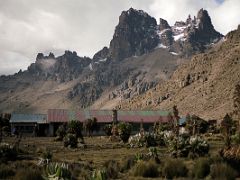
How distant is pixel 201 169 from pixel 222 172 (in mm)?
1622

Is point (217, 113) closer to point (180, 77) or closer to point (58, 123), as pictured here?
point (58, 123)

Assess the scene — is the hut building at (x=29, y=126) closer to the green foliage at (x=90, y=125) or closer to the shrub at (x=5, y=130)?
the shrub at (x=5, y=130)

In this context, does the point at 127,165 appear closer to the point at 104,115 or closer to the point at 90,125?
the point at 90,125

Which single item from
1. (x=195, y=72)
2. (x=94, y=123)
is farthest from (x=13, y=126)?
(x=195, y=72)

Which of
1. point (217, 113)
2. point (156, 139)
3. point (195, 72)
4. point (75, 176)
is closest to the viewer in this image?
point (75, 176)

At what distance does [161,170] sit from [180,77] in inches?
5796

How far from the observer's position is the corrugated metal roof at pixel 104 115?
335 feet

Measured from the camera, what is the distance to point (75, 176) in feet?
77.4

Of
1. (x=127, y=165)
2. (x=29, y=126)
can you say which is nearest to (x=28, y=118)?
(x=29, y=126)

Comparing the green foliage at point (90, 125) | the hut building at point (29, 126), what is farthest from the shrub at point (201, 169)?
the hut building at point (29, 126)

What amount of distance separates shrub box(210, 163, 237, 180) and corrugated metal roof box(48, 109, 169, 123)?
78901mm

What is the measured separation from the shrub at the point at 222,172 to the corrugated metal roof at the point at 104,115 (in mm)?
78901

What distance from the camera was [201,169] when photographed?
23719 millimetres

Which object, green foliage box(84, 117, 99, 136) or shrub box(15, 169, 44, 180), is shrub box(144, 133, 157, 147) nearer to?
shrub box(15, 169, 44, 180)
